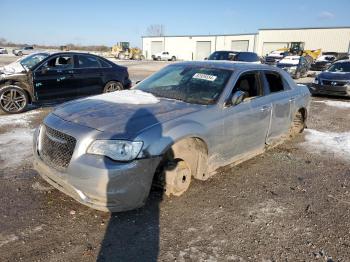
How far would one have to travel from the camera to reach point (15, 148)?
18.7 ft

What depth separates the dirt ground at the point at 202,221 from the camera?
2998 millimetres

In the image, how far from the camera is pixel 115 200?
323 centimetres

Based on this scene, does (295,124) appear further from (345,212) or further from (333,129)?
(345,212)

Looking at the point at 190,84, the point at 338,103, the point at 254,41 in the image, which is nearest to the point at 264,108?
the point at 190,84

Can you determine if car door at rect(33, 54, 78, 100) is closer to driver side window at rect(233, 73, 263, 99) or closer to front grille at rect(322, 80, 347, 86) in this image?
driver side window at rect(233, 73, 263, 99)

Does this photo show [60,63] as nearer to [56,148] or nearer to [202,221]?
[56,148]

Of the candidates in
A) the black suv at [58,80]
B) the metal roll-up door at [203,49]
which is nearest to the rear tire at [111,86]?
the black suv at [58,80]

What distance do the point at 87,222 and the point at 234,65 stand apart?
2978mm

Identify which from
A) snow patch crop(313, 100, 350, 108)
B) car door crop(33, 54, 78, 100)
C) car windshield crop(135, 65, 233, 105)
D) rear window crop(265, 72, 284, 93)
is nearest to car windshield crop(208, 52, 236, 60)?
snow patch crop(313, 100, 350, 108)

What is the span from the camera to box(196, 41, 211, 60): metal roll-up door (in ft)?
201

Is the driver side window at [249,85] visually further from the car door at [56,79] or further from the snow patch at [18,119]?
the car door at [56,79]

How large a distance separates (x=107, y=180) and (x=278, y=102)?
324cm

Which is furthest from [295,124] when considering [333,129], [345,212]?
[345,212]

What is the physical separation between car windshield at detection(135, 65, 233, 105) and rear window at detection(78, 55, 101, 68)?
4.85m
